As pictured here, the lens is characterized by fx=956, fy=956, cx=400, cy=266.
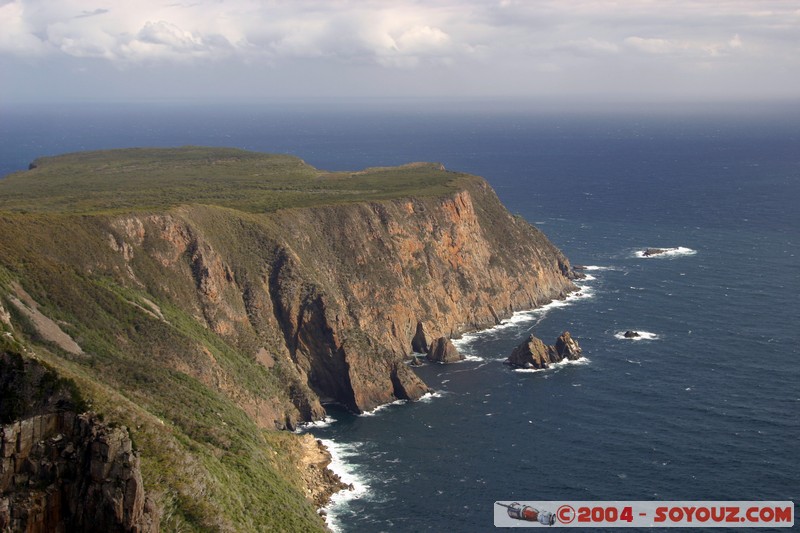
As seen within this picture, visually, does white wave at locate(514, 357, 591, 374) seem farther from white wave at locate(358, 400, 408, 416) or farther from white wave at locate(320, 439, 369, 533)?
white wave at locate(320, 439, 369, 533)

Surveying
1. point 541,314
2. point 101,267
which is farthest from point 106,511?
point 541,314

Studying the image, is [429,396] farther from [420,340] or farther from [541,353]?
[420,340]

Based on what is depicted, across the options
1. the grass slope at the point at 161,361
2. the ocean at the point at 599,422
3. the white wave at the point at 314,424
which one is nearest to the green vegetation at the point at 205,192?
the grass slope at the point at 161,361

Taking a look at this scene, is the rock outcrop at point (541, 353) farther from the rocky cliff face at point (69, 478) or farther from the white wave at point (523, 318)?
the rocky cliff face at point (69, 478)

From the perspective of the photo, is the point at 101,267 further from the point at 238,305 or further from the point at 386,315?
the point at 386,315

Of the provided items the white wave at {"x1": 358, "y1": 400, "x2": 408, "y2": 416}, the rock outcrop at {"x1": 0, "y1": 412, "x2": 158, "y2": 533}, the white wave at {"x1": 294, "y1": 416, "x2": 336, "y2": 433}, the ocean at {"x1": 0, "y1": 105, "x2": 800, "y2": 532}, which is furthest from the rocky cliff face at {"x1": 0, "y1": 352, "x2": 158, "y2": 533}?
the white wave at {"x1": 358, "y1": 400, "x2": 408, "y2": 416}

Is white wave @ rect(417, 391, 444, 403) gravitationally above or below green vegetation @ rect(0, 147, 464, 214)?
below
